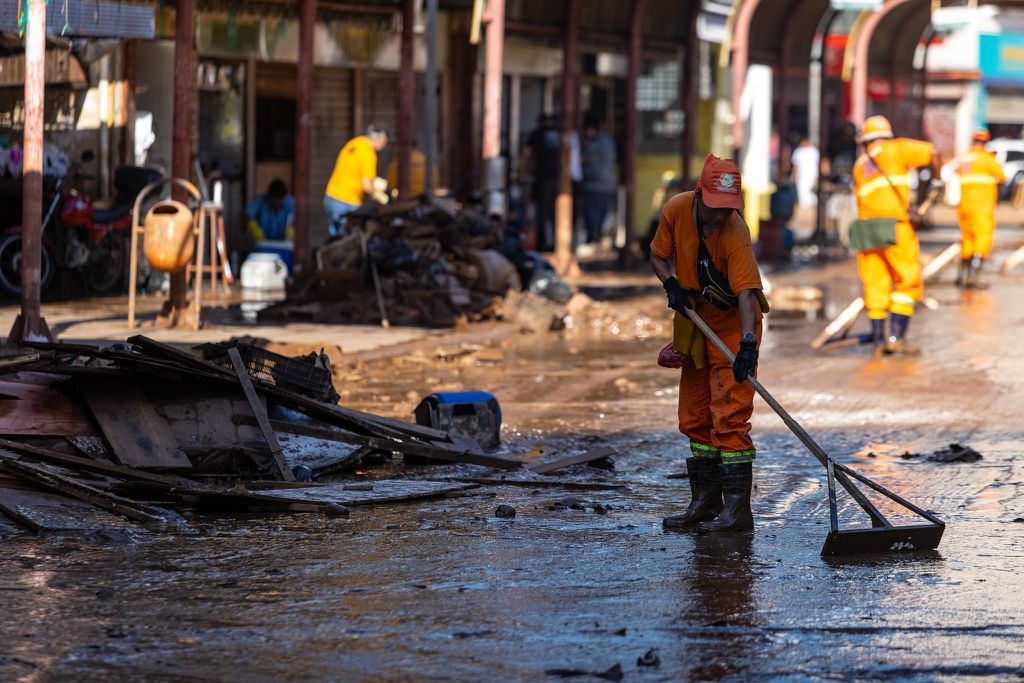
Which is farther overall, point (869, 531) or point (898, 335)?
point (898, 335)

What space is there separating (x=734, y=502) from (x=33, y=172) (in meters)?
6.15

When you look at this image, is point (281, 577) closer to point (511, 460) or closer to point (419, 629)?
point (419, 629)

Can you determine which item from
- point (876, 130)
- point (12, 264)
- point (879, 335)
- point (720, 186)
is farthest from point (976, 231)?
point (720, 186)

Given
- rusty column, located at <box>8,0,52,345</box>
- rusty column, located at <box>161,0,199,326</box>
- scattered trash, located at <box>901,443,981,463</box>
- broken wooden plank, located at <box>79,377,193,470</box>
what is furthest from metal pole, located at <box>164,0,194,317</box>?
scattered trash, located at <box>901,443,981,463</box>

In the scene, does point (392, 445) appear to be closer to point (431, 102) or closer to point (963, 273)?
point (431, 102)

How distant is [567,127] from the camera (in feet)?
72.1

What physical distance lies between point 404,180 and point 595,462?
10.3m

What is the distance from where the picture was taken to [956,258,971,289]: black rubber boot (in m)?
22.2

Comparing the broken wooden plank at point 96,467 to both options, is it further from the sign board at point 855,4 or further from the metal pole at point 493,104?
the sign board at point 855,4

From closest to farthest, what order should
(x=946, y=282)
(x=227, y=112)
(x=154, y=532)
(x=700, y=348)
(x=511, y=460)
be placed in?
(x=154, y=532), (x=700, y=348), (x=511, y=460), (x=227, y=112), (x=946, y=282)

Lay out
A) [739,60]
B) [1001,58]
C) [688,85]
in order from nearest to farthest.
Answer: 1. [688,85]
2. [739,60]
3. [1001,58]

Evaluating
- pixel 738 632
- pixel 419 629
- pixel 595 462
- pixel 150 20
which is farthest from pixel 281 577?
pixel 150 20

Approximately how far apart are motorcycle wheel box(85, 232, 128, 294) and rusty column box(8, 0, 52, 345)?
5.58m

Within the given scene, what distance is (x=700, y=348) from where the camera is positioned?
755 centimetres
